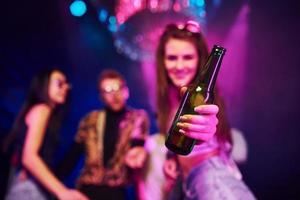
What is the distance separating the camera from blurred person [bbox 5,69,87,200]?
8.19 feet

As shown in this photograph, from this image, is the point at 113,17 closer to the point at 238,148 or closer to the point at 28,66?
the point at 28,66

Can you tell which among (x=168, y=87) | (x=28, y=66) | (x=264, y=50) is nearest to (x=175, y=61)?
(x=168, y=87)

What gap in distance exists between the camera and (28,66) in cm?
386

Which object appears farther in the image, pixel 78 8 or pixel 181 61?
pixel 78 8

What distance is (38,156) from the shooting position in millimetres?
2570

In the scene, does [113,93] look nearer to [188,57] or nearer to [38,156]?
[38,156]

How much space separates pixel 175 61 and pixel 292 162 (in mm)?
1961

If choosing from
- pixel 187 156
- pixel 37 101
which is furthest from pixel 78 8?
pixel 187 156

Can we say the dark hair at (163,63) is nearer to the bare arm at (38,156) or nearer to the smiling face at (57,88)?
the bare arm at (38,156)

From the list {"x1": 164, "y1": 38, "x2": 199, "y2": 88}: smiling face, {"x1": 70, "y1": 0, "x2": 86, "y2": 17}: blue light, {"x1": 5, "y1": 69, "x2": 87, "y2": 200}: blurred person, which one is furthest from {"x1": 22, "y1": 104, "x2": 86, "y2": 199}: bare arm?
{"x1": 70, "y1": 0, "x2": 86, "y2": 17}: blue light

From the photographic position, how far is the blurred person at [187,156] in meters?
1.54

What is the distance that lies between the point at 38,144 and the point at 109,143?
1.80ft

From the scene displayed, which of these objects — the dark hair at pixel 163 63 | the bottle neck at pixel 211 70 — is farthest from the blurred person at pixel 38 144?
the bottle neck at pixel 211 70

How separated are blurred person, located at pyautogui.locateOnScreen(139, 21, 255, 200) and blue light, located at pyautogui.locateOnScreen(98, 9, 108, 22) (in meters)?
2.23
